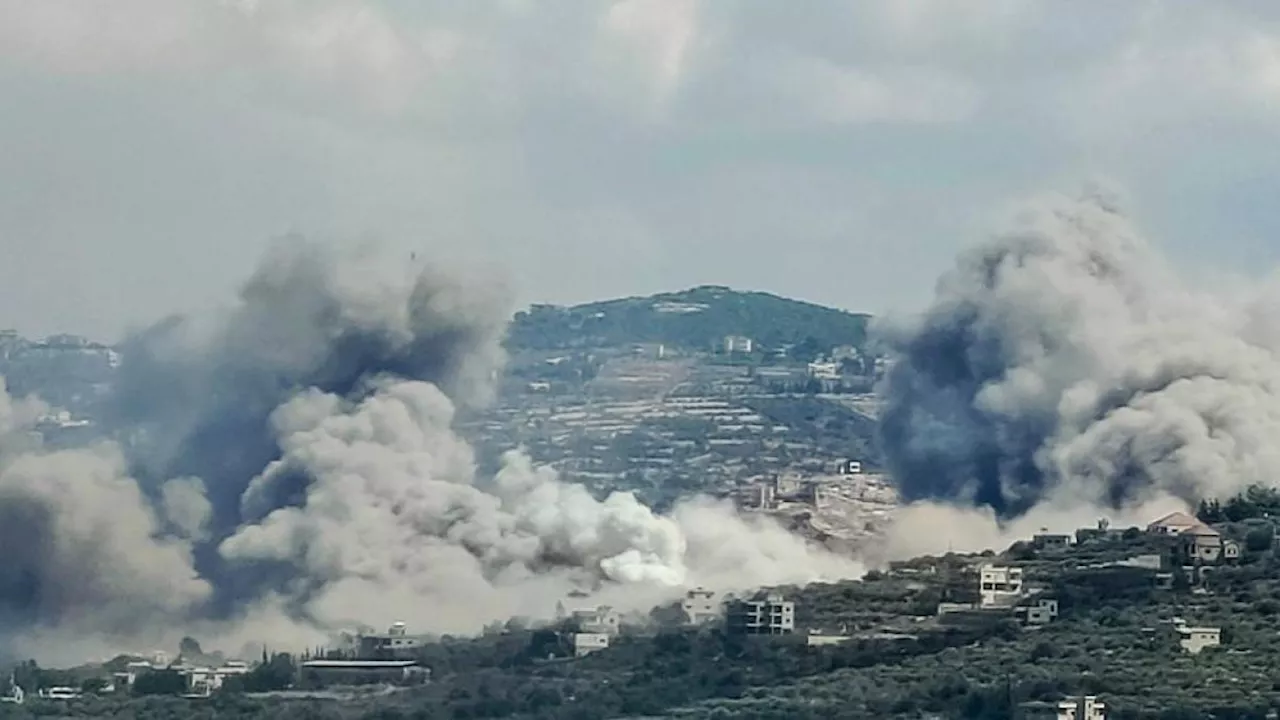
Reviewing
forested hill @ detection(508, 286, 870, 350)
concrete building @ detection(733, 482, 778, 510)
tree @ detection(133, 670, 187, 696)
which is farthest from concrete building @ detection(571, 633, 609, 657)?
forested hill @ detection(508, 286, 870, 350)

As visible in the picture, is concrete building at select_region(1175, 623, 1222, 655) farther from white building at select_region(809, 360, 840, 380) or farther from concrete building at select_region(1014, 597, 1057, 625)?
white building at select_region(809, 360, 840, 380)

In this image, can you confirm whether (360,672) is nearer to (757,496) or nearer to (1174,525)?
(1174,525)

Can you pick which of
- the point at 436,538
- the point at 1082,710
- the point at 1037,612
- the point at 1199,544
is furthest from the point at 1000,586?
the point at 436,538

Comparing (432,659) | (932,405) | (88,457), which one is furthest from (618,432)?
(432,659)

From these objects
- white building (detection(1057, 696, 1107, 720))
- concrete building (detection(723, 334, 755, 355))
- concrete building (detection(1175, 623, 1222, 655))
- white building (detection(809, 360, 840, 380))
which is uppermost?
concrete building (detection(723, 334, 755, 355))

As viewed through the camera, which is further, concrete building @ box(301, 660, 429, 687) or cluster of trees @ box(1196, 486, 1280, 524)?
cluster of trees @ box(1196, 486, 1280, 524)

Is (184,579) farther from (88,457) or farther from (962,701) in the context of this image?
(962,701)

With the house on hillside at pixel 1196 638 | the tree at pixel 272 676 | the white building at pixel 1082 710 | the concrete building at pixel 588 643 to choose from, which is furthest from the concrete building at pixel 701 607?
the white building at pixel 1082 710

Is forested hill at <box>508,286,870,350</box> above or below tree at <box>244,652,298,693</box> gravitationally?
above
